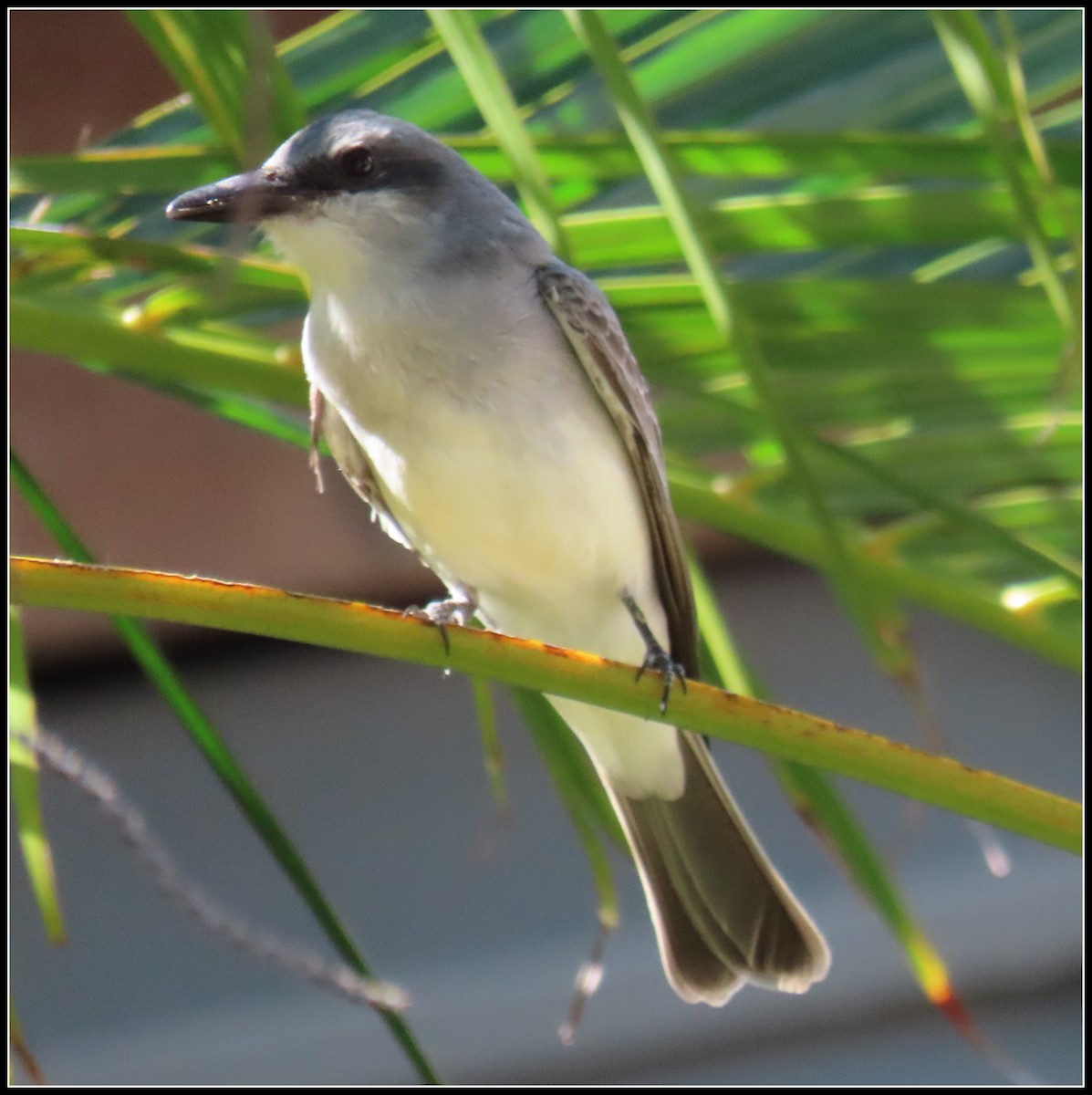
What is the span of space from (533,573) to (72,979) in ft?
11.0

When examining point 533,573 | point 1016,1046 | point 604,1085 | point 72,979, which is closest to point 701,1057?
point 604,1085

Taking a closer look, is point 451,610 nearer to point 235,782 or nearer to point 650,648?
point 650,648

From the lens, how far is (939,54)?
6.47 feet

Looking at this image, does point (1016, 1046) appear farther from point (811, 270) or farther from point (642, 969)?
point (811, 270)

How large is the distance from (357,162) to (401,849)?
357 centimetres

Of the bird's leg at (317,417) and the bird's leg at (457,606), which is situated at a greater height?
the bird's leg at (317,417)

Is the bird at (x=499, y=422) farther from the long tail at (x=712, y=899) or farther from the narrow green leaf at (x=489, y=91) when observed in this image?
the narrow green leaf at (x=489, y=91)

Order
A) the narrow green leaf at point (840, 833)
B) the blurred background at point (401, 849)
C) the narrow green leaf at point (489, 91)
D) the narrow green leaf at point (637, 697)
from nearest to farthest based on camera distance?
1. the narrow green leaf at point (637, 697)
2. the narrow green leaf at point (489, 91)
3. the narrow green leaf at point (840, 833)
4. the blurred background at point (401, 849)

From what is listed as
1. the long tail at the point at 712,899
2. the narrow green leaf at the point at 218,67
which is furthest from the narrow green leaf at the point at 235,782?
the long tail at the point at 712,899

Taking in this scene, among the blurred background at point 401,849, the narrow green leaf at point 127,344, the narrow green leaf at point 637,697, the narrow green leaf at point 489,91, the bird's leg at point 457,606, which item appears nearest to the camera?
the narrow green leaf at point 637,697

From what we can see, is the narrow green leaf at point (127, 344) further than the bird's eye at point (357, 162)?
No

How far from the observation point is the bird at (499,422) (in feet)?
6.10

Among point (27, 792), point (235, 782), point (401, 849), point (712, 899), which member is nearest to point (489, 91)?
point (235, 782)

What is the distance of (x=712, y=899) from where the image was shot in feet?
6.71
